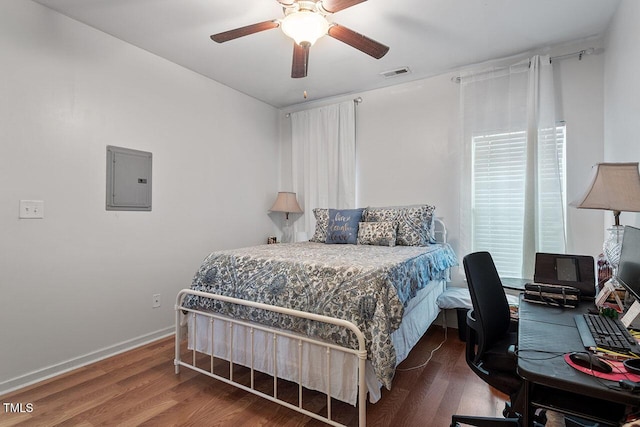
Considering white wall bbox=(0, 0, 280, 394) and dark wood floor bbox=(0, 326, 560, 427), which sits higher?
white wall bbox=(0, 0, 280, 394)

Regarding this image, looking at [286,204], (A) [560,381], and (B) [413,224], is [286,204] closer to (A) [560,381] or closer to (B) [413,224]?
(B) [413,224]

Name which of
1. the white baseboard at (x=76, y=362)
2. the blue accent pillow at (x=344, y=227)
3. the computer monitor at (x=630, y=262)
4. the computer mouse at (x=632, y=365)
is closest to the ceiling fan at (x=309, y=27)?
the blue accent pillow at (x=344, y=227)

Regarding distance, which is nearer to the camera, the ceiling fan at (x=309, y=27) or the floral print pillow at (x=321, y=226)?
the ceiling fan at (x=309, y=27)

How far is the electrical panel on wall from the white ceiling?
98cm

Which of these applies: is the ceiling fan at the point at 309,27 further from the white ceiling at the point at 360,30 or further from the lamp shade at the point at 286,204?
the lamp shade at the point at 286,204

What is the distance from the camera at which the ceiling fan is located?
1.87 m

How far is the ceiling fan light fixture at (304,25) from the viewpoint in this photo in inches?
74.9

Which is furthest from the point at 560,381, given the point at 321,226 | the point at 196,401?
the point at 321,226

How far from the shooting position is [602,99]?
266cm

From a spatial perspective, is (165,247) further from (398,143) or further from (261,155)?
(398,143)

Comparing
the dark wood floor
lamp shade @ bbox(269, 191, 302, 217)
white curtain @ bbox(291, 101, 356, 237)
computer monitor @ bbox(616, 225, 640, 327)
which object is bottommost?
the dark wood floor

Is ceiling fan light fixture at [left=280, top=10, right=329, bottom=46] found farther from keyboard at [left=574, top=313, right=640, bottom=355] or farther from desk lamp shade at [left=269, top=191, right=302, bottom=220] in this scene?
desk lamp shade at [left=269, top=191, right=302, bottom=220]

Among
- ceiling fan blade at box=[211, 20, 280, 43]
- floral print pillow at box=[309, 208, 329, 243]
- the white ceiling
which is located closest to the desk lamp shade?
floral print pillow at box=[309, 208, 329, 243]

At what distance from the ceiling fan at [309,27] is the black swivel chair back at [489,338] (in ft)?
4.99
